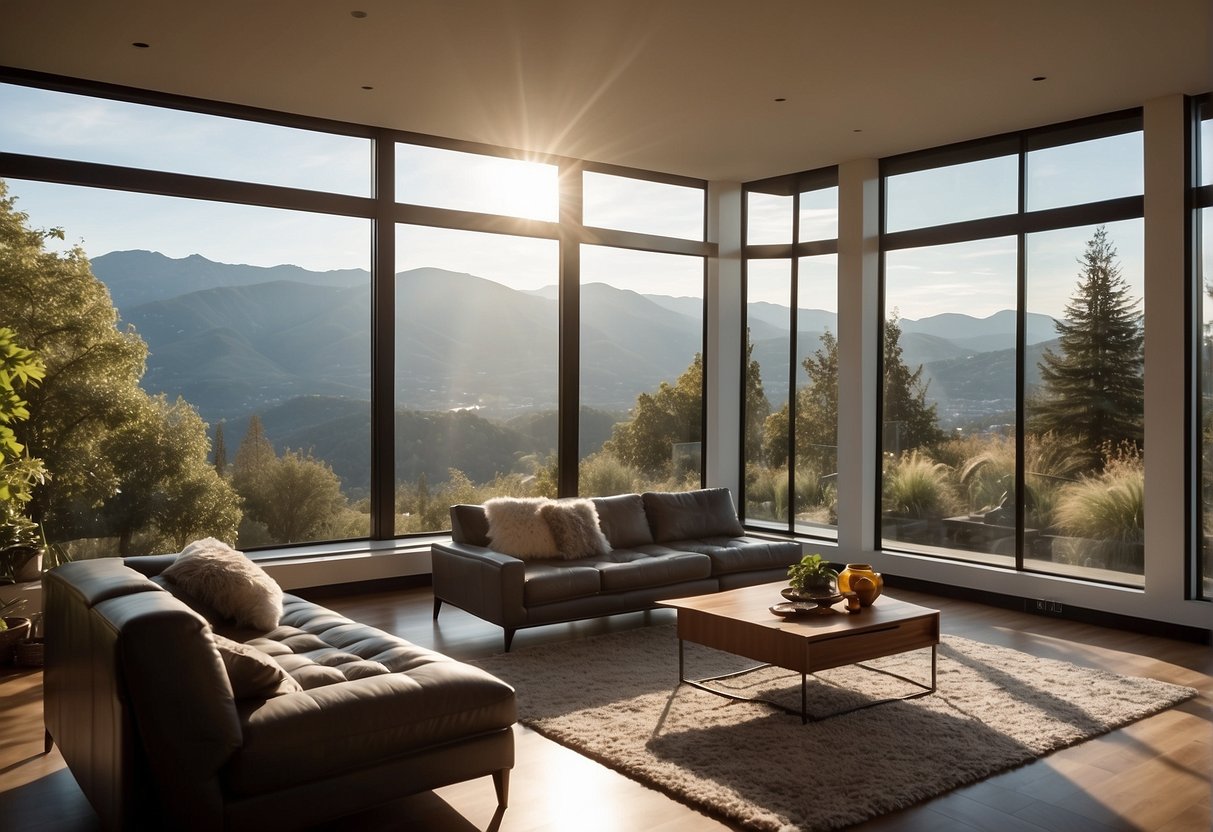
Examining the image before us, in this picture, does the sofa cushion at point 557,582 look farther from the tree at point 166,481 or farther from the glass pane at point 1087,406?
the glass pane at point 1087,406

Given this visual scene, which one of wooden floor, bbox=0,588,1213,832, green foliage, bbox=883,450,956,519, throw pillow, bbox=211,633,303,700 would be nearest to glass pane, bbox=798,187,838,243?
green foliage, bbox=883,450,956,519

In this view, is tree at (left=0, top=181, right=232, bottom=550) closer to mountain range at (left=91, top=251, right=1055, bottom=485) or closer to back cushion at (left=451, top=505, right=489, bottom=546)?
mountain range at (left=91, top=251, right=1055, bottom=485)

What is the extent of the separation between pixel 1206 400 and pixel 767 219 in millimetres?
3983

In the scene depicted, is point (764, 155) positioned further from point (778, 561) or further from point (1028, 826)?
point (1028, 826)

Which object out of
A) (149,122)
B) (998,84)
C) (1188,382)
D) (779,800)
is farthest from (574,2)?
(1188,382)

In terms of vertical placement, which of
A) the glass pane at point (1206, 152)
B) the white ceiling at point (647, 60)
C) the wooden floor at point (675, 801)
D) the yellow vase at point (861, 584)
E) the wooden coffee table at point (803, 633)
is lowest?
the wooden floor at point (675, 801)

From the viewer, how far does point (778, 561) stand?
6699 millimetres

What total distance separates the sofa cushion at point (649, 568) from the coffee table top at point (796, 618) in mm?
775

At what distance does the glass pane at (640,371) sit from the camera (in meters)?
8.38

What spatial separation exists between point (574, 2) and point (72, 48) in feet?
9.50

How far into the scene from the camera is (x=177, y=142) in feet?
21.1

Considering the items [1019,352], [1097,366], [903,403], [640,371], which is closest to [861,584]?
[1097,366]

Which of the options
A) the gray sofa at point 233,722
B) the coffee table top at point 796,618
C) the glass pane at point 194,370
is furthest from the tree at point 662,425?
the gray sofa at point 233,722

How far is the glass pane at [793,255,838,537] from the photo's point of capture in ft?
27.5
